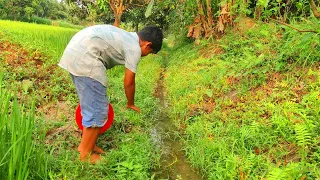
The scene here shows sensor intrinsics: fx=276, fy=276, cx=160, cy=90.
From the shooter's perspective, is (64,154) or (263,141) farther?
(263,141)

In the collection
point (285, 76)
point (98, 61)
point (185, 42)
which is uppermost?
point (98, 61)

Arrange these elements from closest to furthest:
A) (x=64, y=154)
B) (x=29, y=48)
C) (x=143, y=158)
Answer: (x=64, y=154) → (x=143, y=158) → (x=29, y=48)

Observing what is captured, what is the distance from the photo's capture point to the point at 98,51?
272 cm

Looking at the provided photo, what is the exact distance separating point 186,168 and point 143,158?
0.49m

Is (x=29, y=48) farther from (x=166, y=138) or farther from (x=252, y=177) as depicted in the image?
(x=252, y=177)

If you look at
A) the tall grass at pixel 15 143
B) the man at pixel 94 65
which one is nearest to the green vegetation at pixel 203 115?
the tall grass at pixel 15 143

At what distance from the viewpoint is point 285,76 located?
12.8 feet

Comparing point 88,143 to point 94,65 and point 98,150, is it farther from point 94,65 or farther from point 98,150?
point 94,65

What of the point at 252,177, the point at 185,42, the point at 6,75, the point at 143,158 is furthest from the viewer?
the point at 185,42

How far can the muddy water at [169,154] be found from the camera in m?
2.83

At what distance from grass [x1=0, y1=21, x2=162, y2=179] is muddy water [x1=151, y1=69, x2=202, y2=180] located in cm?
12

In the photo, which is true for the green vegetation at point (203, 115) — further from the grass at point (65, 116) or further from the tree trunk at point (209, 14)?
the tree trunk at point (209, 14)

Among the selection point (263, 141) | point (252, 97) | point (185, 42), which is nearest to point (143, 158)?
point (263, 141)

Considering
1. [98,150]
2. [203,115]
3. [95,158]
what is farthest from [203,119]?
[95,158]
